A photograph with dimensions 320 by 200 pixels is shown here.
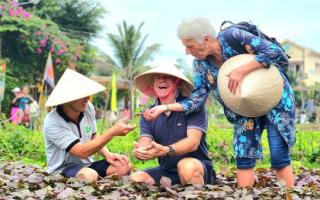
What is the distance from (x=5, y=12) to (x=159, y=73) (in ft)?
62.0

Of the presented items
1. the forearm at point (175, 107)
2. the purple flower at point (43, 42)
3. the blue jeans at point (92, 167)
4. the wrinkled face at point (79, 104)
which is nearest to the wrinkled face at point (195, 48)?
the forearm at point (175, 107)

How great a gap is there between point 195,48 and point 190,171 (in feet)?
2.62

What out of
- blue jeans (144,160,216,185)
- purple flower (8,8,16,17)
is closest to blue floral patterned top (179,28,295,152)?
blue jeans (144,160,216,185)

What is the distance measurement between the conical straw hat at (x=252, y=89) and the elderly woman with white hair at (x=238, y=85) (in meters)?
0.04

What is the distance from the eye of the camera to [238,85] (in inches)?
155

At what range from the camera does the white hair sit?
3.91 m

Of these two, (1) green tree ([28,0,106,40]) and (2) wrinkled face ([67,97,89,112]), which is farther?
(1) green tree ([28,0,106,40])

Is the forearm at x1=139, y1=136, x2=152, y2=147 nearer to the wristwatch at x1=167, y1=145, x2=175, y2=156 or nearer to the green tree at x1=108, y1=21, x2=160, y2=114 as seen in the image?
the wristwatch at x1=167, y1=145, x2=175, y2=156

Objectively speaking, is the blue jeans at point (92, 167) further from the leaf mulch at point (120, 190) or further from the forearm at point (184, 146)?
the forearm at point (184, 146)

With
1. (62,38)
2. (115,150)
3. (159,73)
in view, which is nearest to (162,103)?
(159,73)

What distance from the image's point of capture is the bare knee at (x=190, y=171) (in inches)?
160

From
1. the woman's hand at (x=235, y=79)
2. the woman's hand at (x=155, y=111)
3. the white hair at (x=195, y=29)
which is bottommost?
the woman's hand at (x=155, y=111)

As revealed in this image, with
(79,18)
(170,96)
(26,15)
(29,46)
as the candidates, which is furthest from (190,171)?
(79,18)

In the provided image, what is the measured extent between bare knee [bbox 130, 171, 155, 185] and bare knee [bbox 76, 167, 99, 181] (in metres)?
0.25
